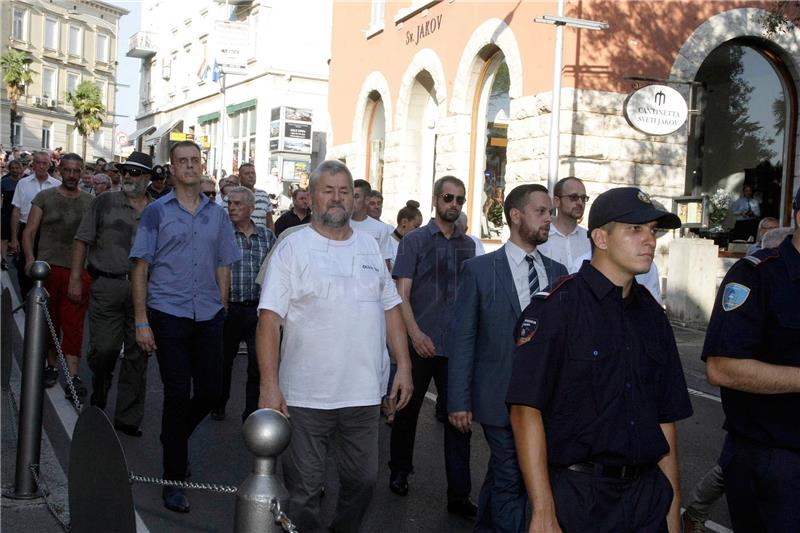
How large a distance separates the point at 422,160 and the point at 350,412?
18.1 metres

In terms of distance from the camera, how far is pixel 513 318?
16.9 feet

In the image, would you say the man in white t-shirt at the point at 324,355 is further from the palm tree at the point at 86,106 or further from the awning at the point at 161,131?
the palm tree at the point at 86,106

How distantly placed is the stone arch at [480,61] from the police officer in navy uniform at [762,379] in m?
14.0

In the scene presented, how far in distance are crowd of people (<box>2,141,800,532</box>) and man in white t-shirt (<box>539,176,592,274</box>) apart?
2 cm

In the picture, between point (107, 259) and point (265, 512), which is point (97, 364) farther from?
point (265, 512)

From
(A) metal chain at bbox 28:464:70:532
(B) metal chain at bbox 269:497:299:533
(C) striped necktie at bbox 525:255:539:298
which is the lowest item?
(A) metal chain at bbox 28:464:70:532

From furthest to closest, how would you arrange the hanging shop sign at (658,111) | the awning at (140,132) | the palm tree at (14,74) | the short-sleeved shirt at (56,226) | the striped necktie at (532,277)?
1. the palm tree at (14,74)
2. the awning at (140,132)
3. the hanging shop sign at (658,111)
4. the short-sleeved shirt at (56,226)
5. the striped necktie at (532,277)

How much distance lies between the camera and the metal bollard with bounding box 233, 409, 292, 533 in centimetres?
232

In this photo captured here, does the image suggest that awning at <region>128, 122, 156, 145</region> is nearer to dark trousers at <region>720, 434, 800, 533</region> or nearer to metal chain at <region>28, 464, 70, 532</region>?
metal chain at <region>28, 464, 70, 532</region>

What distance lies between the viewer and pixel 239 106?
39.5 m

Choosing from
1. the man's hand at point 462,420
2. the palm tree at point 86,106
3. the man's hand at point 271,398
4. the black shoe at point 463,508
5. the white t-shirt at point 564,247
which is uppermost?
the palm tree at point 86,106

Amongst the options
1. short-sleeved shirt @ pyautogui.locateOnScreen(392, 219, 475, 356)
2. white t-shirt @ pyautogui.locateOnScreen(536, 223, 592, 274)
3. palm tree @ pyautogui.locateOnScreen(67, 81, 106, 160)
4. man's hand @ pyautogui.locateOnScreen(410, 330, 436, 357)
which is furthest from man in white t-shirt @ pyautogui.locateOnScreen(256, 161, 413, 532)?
palm tree @ pyautogui.locateOnScreen(67, 81, 106, 160)

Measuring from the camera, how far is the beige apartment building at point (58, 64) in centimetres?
8612

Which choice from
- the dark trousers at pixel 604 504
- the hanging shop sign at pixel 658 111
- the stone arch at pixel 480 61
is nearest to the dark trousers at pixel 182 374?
the dark trousers at pixel 604 504
